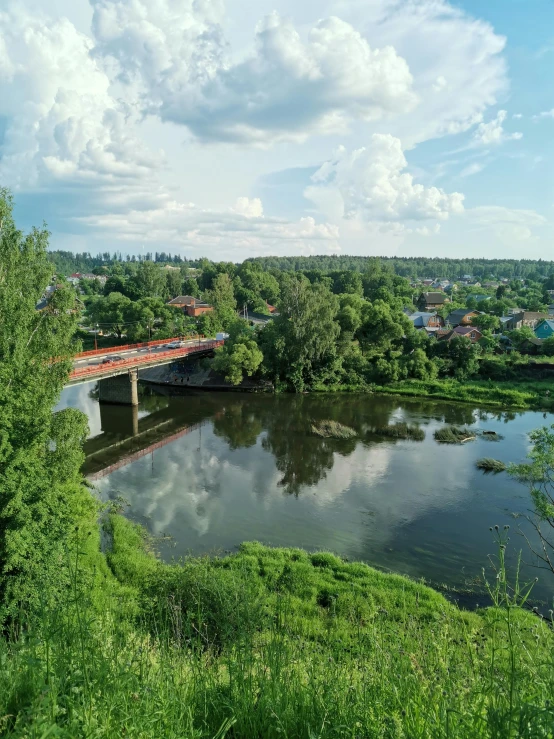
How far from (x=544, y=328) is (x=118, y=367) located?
177ft

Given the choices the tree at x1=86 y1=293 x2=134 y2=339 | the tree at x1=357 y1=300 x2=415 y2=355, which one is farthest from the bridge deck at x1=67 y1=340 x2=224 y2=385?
the tree at x1=357 y1=300 x2=415 y2=355

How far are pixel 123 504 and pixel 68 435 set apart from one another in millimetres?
7086

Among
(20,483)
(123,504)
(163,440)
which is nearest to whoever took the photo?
(20,483)

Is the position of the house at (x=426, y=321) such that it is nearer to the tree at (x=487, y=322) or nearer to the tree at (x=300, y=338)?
the tree at (x=487, y=322)

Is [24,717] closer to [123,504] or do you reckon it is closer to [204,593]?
[204,593]

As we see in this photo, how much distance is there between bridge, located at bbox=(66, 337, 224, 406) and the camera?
33.6 metres

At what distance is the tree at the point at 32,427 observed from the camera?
10.6 meters

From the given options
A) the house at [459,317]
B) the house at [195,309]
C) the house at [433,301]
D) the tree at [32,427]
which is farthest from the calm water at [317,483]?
the house at [433,301]

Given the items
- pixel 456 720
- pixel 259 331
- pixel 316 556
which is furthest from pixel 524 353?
pixel 456 720

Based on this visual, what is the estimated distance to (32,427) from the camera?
11.9 m

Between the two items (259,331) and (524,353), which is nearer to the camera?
(259,331)

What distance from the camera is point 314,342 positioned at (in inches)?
1690

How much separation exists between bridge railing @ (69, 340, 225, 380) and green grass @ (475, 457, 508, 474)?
78.9ft

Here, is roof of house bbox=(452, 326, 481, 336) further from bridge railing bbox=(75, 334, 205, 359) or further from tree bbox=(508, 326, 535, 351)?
bridge railing bbox=(75, 334, 205, 359)
